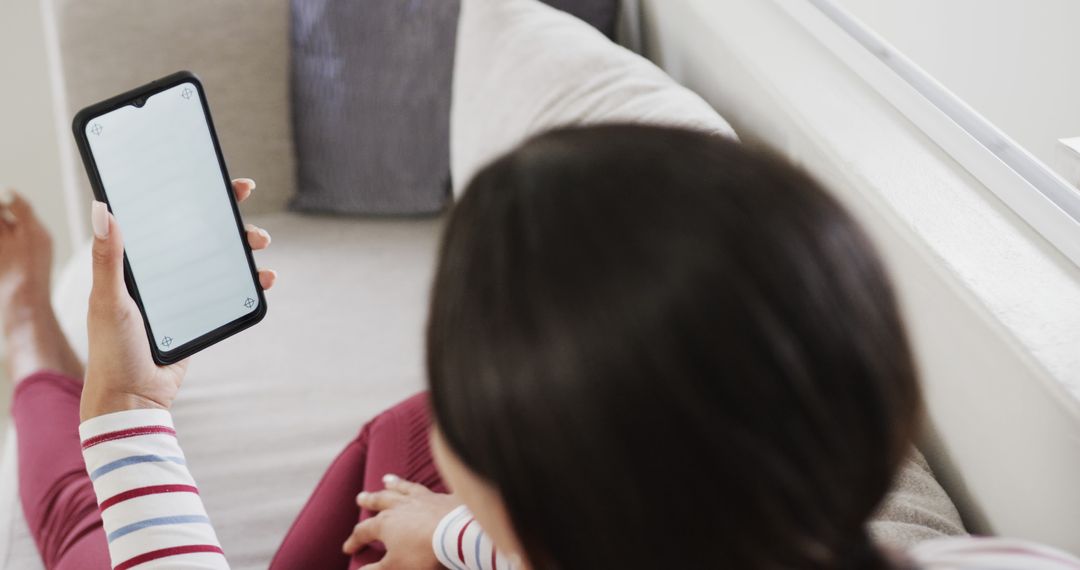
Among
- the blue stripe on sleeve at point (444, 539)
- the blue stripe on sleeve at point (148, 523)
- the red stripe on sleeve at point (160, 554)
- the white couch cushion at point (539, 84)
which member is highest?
the white couch cushion at point (539, 84)

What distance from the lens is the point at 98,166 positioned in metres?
0.76

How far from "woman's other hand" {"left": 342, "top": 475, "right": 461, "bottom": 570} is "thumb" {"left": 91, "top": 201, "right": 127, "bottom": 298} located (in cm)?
29

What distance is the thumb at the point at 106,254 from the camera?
0.63m

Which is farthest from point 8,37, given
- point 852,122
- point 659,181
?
point 659,181

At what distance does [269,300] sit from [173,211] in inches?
17.8

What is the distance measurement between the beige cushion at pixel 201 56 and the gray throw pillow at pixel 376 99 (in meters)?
0.05

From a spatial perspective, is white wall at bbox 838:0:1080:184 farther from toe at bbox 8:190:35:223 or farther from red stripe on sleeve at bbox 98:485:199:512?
toe at bbox 8:190:35:223

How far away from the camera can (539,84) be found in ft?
2.95

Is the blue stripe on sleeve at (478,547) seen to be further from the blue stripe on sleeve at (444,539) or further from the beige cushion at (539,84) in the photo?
the beige cushion at (539,84)

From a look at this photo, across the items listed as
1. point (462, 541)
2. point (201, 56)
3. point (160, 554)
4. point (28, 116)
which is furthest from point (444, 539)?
point (28, 116)

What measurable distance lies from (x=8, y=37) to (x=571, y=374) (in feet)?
5.47

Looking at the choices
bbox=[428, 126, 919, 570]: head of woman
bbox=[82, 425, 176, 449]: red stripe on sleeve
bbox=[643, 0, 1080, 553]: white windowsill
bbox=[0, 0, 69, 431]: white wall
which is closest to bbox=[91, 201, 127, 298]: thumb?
bbox=[82, 425, 176, 449]: red stripe on sleeve

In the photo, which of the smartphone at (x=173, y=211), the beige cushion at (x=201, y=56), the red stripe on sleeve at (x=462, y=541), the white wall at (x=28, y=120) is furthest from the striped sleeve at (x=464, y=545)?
the white wall at (x=28, y=120)

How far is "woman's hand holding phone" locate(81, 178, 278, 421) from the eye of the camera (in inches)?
26.0
